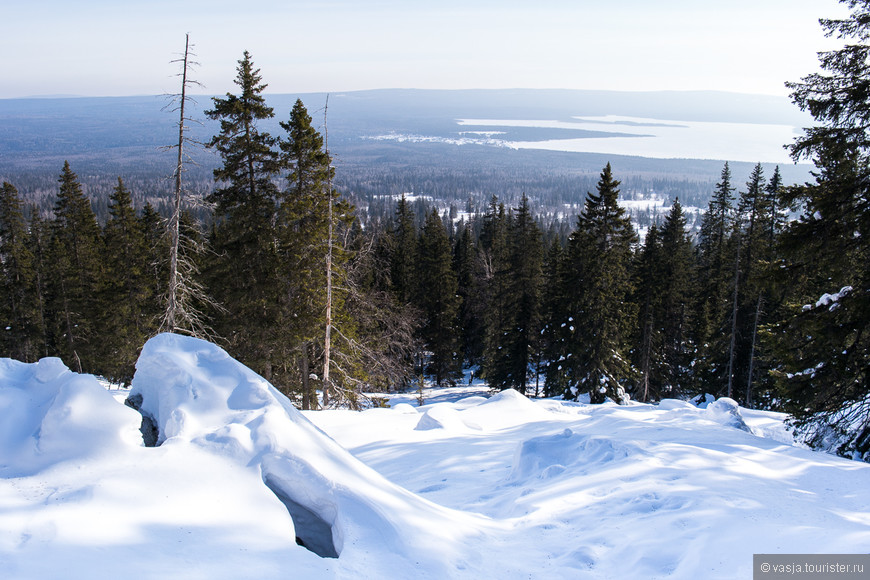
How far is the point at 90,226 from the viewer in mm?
→ 32875

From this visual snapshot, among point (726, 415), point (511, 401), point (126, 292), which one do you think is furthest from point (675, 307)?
point (126, 292)

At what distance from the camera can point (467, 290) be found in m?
41.7

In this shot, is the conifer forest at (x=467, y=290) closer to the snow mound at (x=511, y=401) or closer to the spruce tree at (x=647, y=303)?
the spruce tree at (x=647, y=303)

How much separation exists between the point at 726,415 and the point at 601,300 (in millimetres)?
12056

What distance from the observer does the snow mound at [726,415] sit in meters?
11.8

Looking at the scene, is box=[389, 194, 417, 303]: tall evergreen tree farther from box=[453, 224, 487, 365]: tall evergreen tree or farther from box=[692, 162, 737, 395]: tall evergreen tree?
box=[692, 162, 737, 395]: tall evergreen tree

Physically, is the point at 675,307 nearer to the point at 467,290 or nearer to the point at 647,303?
the point at 647,303

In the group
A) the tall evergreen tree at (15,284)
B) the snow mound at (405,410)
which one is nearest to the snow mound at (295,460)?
the snow mound at (405,410)

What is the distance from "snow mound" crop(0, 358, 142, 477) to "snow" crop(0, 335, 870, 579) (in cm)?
2

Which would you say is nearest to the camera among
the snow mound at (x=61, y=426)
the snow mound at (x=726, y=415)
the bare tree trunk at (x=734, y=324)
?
the snow mound at (x=61, y=426)

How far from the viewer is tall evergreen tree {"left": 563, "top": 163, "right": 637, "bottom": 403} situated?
23703mm

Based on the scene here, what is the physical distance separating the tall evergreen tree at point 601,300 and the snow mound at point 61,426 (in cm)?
2180

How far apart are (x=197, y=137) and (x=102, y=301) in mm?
17908

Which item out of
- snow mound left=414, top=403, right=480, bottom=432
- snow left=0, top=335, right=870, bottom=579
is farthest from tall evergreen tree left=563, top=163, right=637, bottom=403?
snow left=0, top=335, right=870, bottom=579
